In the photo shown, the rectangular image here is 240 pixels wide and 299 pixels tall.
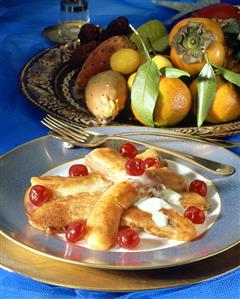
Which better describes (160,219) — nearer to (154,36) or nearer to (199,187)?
(199,187)

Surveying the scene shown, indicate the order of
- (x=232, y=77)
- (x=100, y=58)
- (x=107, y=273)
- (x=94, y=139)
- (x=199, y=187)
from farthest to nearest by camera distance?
(x=100, y=58) → (x=232, y=77) → (x=94, y=139) → (x=199, y=187) → (x=107, y=273)

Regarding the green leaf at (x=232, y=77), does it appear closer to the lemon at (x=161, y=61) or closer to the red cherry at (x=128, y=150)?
the lemon at (x=161, y=61)

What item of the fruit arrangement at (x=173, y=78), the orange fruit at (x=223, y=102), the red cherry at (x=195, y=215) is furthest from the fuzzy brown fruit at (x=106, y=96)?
the red cherry at (x=195, y=215)

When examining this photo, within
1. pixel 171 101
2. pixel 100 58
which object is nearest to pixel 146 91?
pixel 171 101

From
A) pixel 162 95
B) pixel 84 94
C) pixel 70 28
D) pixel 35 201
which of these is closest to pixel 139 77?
pixel 162 95

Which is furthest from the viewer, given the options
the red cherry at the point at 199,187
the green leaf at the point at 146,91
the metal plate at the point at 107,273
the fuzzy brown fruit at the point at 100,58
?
the fuzzy brown fruit at the point at 100,58

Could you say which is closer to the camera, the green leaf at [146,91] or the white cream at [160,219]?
the white cream at [160,219]

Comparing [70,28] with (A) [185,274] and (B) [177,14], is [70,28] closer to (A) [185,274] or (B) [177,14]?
(B) [177,14]
